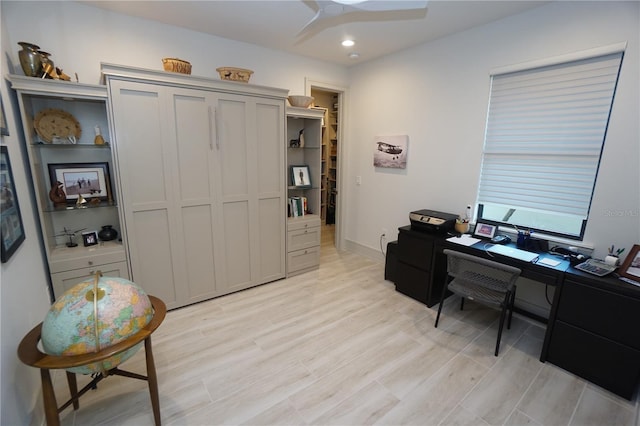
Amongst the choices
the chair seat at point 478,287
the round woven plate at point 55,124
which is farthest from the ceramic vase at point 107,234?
the chair seat at point 478,287

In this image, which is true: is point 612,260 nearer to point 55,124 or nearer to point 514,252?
point 514,252

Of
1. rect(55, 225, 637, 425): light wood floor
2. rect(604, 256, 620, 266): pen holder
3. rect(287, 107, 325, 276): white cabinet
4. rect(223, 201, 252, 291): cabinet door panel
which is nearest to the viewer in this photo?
rect(55, 225, 637, 425): light wood floor

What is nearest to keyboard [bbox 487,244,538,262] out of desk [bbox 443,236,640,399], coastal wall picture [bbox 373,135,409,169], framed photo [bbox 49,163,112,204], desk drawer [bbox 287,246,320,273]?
desk [bbox 443,236,640,399]

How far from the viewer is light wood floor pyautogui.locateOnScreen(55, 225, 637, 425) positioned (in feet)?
5.66

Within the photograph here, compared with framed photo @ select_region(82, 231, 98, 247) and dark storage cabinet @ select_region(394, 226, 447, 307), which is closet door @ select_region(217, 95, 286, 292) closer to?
framed photo @ select_region(82, 231, 98, 247)

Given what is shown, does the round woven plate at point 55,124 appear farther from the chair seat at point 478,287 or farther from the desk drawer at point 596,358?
the desk drawer at point 596,358

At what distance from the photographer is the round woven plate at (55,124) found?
7.54 feet

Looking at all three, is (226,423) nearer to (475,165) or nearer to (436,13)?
(475,165)

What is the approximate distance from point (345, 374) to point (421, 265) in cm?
137

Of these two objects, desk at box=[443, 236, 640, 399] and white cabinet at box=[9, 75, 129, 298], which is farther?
white cabinet at box=[9, 75, 129, 298]

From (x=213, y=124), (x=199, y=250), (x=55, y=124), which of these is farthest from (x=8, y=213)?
(x=213, y=124)

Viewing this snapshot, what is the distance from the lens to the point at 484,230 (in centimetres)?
279

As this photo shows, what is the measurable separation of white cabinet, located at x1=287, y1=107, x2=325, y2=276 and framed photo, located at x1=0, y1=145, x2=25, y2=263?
227cm

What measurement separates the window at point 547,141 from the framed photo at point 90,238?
3.72 metres
